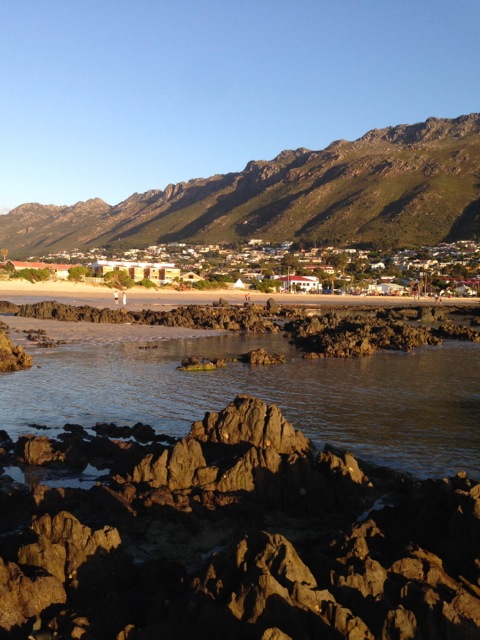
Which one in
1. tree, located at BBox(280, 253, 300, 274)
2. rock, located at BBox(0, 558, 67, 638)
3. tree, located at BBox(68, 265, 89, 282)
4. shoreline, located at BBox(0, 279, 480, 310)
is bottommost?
shoreline, located at BBox(0, 279, 480, 310)

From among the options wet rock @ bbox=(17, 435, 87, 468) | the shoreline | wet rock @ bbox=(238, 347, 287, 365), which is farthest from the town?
wet rock @ bbox=(17, 435, 87, 468)

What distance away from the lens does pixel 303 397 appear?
25109mm

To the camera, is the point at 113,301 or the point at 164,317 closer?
the point at 164,317

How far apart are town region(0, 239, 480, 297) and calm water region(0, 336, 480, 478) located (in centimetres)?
7741

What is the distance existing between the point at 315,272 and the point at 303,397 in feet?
386

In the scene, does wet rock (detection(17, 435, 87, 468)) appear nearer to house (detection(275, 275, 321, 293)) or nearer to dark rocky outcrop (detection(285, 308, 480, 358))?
dark rocky outcrop (detection(285, 308, 480, 358))

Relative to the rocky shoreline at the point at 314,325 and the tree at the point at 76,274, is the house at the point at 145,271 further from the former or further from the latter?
the rocky shoreline at the point at 314,325

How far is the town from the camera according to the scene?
116500 millimetres

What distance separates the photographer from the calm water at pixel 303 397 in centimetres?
1852

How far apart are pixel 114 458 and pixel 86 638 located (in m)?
8.36

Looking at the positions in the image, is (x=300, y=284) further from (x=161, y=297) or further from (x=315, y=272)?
(x=161, y=297)

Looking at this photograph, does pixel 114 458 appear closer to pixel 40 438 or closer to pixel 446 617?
pixel 40 438

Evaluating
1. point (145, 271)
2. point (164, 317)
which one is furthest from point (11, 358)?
point (145, 271)

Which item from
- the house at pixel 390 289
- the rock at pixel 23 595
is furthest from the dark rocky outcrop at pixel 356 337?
the house at pixel 390 289
